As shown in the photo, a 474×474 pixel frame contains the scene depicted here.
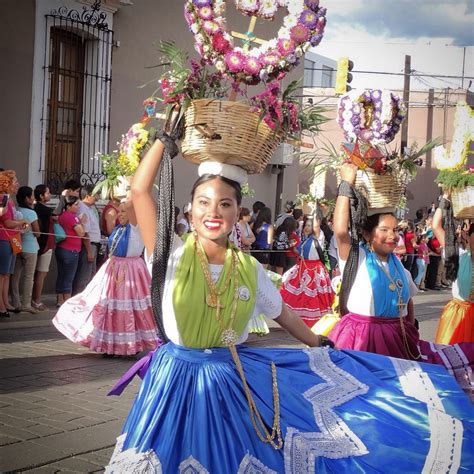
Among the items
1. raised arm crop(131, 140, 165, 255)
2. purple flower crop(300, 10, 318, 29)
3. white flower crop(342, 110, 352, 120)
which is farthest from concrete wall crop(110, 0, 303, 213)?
raised arm crop(131, 140, 165, 255)

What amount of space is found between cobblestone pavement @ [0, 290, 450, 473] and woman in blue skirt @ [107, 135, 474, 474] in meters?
1.31

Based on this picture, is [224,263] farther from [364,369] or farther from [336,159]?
[336,159]

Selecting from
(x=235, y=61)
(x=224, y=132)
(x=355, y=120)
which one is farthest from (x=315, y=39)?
(x=355, y=120)

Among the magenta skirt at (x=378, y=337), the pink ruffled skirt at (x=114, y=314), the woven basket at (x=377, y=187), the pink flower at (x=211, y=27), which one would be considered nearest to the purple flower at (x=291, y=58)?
the pink flower at (x=211, y=27)

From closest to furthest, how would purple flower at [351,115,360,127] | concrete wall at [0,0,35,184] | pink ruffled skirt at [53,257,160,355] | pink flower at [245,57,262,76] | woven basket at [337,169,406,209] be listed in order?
pink flower at [245,57,262,76] → woven basket at [337,169,406,209] → purple flower at [351,115,360,127] → pink ruffled skirt at [53,257,160,355] → concrete wall at [0,0,35,184]

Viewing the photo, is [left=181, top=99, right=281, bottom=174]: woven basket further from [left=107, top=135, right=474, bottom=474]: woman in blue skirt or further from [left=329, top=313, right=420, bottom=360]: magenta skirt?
[left=329, top=313, right=420, bottom=360]: magenta skirt

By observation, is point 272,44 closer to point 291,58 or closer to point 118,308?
point 291,58

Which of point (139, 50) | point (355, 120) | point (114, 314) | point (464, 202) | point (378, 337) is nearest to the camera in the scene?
point (378, 337)

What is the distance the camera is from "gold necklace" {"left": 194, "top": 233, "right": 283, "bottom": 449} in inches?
140

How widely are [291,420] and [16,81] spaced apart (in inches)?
388

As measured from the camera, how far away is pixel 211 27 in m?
3.97

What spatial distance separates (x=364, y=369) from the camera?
3982mm

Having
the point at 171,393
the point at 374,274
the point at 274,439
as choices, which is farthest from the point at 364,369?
the point at 374,274

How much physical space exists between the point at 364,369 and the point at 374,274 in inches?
57.3
